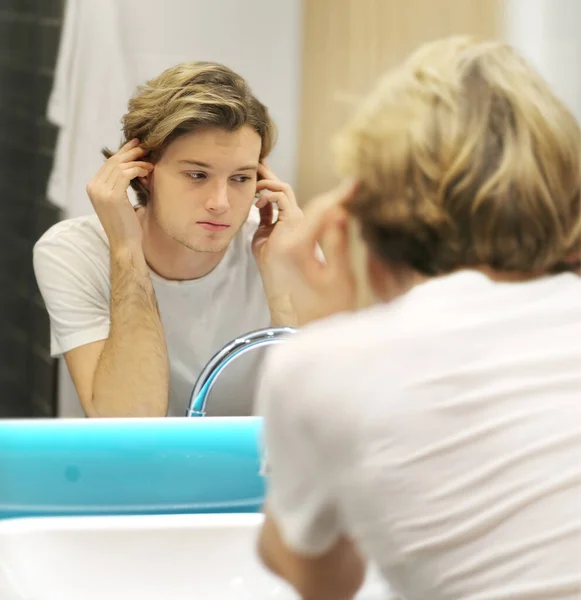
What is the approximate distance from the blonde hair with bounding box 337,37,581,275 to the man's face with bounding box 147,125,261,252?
1.25ft

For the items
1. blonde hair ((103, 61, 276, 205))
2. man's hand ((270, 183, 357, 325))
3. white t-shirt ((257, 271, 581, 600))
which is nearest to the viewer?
white t-shirt ((257, 271, 581, 600))

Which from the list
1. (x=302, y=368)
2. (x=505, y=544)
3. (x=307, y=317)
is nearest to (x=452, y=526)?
(x=505, y=544)

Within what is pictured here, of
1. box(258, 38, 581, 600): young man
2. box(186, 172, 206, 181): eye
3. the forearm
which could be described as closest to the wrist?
the forearm

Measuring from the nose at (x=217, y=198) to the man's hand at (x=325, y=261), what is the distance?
0.70ft

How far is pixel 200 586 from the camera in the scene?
37.9 inches

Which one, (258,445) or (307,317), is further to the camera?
(258,445)

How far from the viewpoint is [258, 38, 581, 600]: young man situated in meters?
0.53

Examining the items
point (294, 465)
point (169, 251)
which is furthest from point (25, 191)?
point (294, 465)

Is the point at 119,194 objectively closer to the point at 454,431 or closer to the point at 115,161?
the point at 115,161

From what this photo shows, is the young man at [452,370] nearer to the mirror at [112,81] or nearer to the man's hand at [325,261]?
the man's hand at [325,261]

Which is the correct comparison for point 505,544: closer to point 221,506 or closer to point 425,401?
point 425,401

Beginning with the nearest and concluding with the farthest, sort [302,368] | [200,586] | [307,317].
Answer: [302,368] → [307,317] → [200,586]

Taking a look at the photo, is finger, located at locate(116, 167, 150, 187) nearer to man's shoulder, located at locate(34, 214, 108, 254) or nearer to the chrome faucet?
man's shoulder, located at locate(34, 214, 108, 254)

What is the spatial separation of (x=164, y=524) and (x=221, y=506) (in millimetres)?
95
